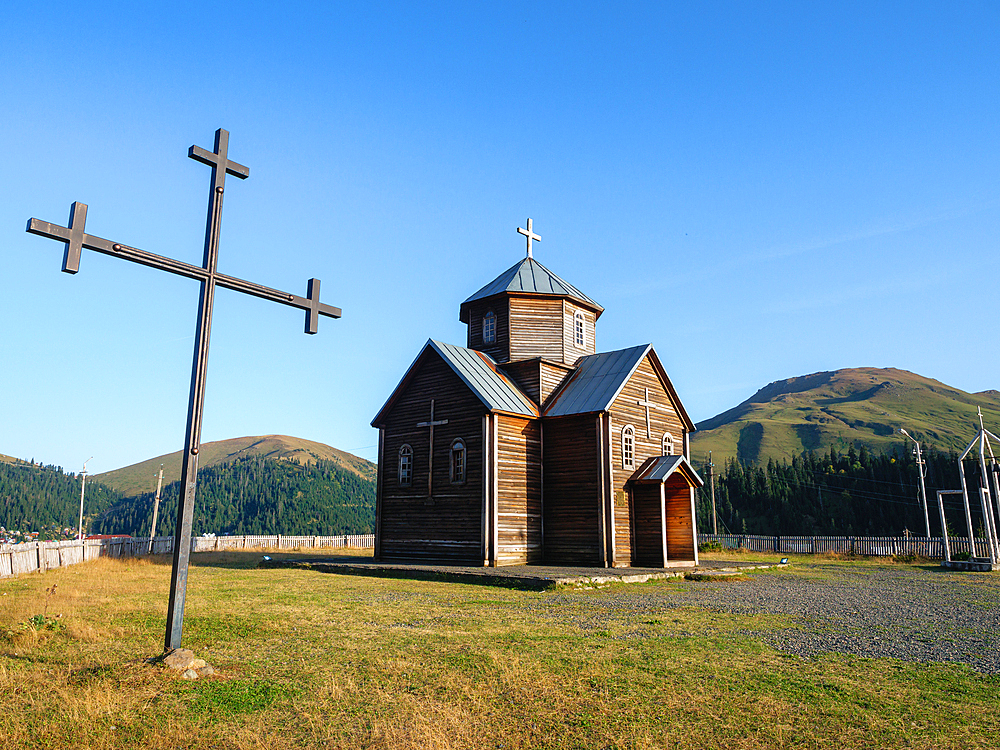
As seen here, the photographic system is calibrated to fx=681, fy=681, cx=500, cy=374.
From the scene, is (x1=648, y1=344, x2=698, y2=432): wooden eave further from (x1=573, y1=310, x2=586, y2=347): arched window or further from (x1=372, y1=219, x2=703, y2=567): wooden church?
(x1=573, y1=310, x2=586, y2=347): arched window

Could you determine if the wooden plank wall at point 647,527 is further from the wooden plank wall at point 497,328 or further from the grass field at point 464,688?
the grass field at point 464,688

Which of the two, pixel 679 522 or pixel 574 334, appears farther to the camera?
pixel 574 334

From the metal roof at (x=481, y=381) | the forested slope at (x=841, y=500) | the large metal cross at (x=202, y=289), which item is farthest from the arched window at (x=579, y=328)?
the forested slope at (x=841, y=500)

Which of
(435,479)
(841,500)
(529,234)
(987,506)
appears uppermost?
(529,234)

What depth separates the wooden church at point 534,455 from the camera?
23.9 metres

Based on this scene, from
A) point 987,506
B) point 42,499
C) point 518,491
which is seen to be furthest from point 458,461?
point 42,499

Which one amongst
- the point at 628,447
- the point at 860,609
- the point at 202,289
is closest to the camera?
the point at 202,289

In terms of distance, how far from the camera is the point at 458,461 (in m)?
24.8

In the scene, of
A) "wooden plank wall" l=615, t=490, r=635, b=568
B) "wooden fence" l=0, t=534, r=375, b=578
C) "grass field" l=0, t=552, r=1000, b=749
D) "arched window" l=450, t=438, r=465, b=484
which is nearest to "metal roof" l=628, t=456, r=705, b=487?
"wooden plank wall" l=615, t=490, r=635, b=568

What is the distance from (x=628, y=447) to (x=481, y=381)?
239 inches

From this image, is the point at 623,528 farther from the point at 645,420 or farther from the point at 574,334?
the point at 574,334

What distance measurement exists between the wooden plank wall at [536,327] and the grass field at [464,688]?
17.3m

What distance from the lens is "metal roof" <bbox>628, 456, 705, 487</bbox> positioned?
80.4ft

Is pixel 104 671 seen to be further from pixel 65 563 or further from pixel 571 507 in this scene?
pixel 65 563
